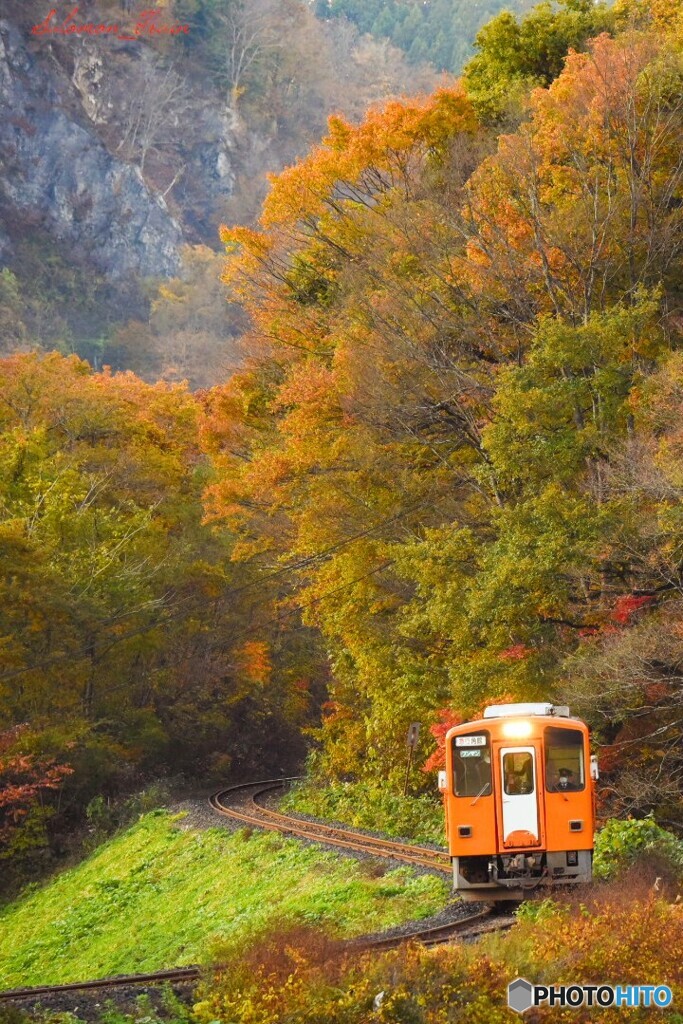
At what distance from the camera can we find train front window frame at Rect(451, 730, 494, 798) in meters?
16.4

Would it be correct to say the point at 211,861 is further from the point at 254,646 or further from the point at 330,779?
the point at 254,646

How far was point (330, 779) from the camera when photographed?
115 ft

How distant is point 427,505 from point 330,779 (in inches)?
392

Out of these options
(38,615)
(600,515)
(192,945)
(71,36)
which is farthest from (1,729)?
(71,36)

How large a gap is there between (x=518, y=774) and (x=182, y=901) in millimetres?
8690

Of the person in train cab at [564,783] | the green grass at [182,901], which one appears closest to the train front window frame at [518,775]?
the person in train cab at [564,783]

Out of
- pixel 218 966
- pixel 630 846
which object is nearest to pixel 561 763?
pixel 630 846

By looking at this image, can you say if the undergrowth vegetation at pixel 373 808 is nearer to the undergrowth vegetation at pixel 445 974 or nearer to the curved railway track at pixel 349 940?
the curved railway track at pixel 349 940

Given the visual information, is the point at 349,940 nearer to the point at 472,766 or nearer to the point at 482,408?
the point at 472,766

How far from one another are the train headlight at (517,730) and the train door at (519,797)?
5.8 inches
